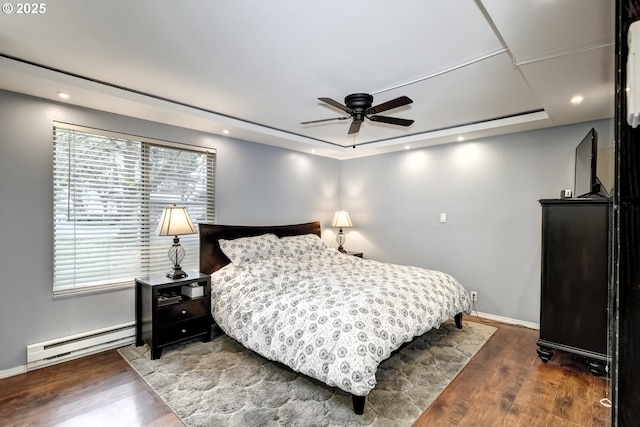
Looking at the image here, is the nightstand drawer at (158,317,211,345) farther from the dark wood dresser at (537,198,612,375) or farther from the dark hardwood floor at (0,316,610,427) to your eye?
the dark wood dresser at (537,198,612,375)

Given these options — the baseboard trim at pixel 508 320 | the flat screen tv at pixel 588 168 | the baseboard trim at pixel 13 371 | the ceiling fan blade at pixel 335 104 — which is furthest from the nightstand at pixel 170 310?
the flat screen tv at pixel 588 168

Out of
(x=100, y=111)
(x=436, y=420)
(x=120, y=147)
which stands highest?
(x=100, y=111)

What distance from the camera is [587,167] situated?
8.75 feet

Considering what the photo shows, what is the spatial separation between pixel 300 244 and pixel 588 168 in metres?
3.02

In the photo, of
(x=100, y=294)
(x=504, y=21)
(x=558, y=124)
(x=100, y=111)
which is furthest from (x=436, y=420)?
(x=100, y=111)

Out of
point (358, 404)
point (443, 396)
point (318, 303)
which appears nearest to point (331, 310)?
point (318, 303)

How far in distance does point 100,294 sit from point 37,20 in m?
2.24

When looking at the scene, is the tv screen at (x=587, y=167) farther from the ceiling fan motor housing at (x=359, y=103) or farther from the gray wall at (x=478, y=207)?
the ceiling fan motor housing at (x=359, y=103)

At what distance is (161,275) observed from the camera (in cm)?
315

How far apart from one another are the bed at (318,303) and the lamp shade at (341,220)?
0.90 m

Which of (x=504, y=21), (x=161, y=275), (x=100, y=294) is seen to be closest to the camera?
(x=504, y=21)

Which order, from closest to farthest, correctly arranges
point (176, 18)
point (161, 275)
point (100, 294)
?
point (176, 18), point (100, 294), point (161, 275)

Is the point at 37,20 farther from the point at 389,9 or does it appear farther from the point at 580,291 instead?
the point at 580,291

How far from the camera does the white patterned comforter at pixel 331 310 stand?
2.02m
